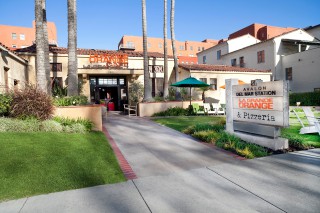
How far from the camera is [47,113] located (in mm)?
8234

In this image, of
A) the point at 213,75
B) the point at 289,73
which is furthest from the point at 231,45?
the point at 213,75

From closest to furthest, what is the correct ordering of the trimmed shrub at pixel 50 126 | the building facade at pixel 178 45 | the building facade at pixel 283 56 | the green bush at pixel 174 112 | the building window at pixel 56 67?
the trimmed shrub at pixel 50 126, the green bush at pixel 174 112, the building window at pixel 56 67, the building facade at pixel 283 56, the building facade at pixel 178 45

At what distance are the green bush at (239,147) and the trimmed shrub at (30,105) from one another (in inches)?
260

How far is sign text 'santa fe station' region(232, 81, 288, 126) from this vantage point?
5891mm

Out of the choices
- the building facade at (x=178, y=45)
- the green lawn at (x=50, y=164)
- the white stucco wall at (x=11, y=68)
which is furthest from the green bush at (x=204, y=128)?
the building facade at (x=178, y=45)

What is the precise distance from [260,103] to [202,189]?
3.91 meters

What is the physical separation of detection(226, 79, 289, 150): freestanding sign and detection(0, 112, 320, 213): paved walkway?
840mm

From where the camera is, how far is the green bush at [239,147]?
222 inches

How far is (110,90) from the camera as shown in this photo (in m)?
20.0

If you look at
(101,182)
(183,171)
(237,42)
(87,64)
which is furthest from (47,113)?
(237,42)

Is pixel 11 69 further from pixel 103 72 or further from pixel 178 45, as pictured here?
pixel 178 45

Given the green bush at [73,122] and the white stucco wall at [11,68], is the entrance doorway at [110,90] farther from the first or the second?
the green bush at [73,122]

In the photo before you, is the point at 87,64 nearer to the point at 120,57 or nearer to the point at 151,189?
the point at 120,57

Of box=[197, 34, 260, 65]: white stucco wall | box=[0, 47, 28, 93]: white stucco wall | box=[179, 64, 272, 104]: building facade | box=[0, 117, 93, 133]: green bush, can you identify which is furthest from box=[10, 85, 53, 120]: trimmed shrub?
box=[197, 34, 260, 65]: white stucco wall
